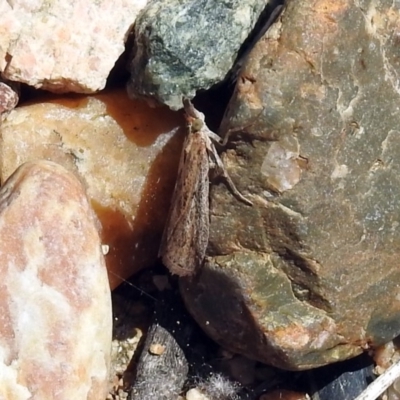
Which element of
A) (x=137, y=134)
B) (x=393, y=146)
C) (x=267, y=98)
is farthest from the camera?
(x=137, y=134)

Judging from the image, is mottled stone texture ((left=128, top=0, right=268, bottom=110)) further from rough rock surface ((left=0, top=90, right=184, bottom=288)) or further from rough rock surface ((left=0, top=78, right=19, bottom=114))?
rough rock surface ((left=0, top=78, right=19, bottom=114))

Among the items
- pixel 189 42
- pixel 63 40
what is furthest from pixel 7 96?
pixel 189 42

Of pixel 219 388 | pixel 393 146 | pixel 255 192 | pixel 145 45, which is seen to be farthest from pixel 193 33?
pixel 219 388

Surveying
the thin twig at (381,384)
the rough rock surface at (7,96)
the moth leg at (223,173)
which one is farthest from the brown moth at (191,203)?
the thin twig at (381,384)

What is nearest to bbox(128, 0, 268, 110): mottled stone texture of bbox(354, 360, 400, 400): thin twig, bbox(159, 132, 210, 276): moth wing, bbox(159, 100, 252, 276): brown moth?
bbox(159, 100, 252, 276): brown moth

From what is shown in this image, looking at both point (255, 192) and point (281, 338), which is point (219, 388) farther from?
point (255, 192)

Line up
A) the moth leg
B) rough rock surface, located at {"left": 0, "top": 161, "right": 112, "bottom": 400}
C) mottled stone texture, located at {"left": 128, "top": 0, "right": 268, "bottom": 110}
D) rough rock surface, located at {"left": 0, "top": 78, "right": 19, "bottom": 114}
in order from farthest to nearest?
rough rock surface, located at {"left": 0, "top": 78, "right": 19, "bottom": 114} → mottled stone texture, located at {"left": 128, "top": 0, "right": 268, "bottom": 110} → the moth leg → rough rock surface, located at {"left": 0, "top": 161, "right": 112, "bottom": 400}
